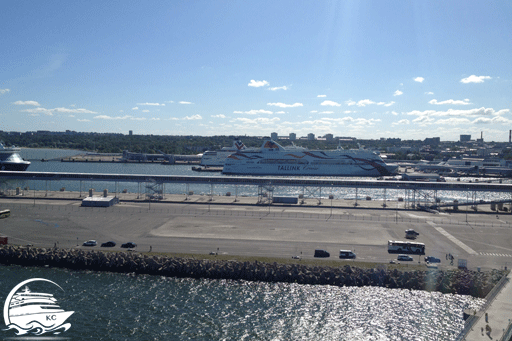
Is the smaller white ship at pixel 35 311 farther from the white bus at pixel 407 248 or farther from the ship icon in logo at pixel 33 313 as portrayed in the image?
the white bus at pixel 407 248

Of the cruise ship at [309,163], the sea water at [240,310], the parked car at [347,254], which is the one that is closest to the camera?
the sea water at [240,310]

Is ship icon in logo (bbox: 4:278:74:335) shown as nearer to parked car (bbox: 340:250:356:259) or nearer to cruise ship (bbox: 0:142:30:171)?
parked car (bbox: 340:250:356:259)

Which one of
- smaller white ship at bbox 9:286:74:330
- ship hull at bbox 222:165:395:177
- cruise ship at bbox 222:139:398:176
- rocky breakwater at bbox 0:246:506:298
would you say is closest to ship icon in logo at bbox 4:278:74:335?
smaller white ship at bbox 9:286:74:330

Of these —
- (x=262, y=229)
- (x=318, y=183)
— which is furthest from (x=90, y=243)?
(x=318, y=183)

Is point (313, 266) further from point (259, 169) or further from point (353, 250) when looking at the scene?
point (259, 169)

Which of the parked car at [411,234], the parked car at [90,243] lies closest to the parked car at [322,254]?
the parked car at [411,234]

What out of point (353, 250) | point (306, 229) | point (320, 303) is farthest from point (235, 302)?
point (306, 229)

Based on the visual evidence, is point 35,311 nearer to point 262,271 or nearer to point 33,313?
point 33,313
